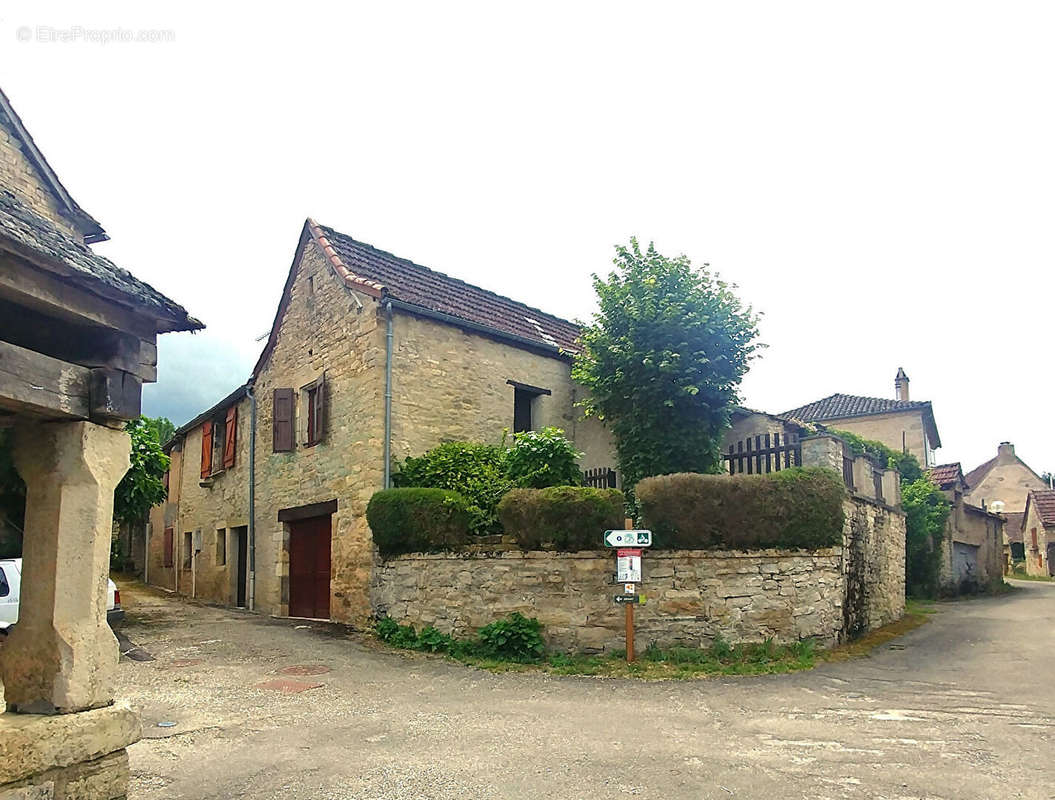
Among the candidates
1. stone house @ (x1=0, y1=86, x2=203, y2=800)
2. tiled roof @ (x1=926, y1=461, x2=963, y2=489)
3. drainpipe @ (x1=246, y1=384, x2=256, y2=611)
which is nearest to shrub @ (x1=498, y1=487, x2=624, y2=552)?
stone house @ (x1=0, y1=86, x2=203, y2=800)

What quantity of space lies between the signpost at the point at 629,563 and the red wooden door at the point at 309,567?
6983 millimetres

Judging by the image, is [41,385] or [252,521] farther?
[252,521]

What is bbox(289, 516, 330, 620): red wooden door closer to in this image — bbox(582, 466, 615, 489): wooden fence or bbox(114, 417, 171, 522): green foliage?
bbox(114, 417, 171, 522): green foliage

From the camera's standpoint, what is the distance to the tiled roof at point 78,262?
4.77 m

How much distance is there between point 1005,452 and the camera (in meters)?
52.4

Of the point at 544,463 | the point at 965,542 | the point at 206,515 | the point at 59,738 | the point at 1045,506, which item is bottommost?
the point at 965,542

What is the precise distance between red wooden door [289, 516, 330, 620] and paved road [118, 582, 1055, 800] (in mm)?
3664

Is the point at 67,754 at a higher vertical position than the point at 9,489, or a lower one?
lower

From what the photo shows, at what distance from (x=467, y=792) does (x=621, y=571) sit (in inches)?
198

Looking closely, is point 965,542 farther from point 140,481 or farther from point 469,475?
point 140,481

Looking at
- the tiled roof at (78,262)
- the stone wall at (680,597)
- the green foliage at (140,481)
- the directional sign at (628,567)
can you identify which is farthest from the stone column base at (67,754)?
the green foliage at (140,481)

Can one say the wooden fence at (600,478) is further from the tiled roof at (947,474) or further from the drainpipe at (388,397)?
the tiled roof at (947,474)

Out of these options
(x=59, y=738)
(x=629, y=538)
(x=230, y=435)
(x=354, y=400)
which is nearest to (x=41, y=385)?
(x=59, y=738)

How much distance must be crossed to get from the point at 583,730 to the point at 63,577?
441 cm
